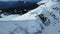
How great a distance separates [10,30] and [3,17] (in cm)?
25

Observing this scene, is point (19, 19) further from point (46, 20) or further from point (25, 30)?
point (46, 20)

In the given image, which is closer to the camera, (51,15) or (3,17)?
(3,17)

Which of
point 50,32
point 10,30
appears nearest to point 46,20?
point 50,32

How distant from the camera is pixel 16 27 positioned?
2227mm

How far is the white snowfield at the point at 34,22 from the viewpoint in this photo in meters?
2.19

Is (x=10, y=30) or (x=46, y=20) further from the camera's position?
(x=46, y=20)

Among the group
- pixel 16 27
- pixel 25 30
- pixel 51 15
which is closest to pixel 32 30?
pixel 25 30

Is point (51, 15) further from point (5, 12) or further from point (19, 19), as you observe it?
point (5, 12)

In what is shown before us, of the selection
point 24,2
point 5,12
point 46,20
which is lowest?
point 46,20

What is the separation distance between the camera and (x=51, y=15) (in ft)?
7.97

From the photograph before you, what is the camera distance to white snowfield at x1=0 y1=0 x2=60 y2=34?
7.19 ft

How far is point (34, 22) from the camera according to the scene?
7.29 ft

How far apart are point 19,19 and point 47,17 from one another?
547 millimetres

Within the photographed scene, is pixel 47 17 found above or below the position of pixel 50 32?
above
